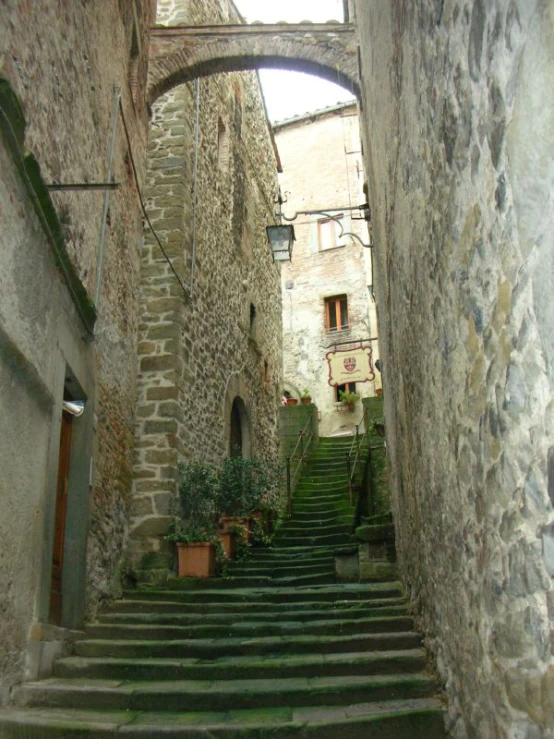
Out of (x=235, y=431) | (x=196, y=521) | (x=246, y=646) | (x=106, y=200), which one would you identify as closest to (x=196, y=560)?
(x=196, y=521)

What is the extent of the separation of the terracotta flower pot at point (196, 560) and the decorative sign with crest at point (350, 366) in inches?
466

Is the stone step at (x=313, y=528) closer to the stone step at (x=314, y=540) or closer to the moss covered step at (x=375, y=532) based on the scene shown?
the stone step at (x=314, y=540)

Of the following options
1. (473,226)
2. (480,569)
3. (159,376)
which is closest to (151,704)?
(480,569)

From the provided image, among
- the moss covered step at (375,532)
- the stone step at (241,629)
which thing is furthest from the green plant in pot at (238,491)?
the stone step at (241,629)

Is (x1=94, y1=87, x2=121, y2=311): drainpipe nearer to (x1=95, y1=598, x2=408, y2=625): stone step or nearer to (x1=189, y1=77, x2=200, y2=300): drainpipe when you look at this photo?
(x1=189, y1=77, x2=200, y2=300): drainpipe

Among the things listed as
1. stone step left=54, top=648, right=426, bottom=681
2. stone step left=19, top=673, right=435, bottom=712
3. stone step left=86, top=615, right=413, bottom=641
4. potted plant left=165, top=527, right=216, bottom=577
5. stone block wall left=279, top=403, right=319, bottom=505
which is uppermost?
stone block wall left=279, top=403, right=319, bottom=505

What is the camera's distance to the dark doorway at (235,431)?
10.6m

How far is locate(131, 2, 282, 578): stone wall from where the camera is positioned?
25.1ft

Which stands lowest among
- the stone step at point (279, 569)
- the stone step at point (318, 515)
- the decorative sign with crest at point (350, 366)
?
the stone step at point (279, 569)

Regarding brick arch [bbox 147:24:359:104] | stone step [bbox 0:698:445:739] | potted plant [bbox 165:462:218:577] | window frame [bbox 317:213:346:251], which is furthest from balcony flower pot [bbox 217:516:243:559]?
window frame [bbox 317:213:346:251]

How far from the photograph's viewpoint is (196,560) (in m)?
6.96

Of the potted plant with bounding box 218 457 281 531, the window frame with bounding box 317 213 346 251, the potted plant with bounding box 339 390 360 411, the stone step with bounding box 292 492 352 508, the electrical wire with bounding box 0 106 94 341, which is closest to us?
the electrical wire with bounding box 0 106 94 341

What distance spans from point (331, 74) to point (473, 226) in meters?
7.28

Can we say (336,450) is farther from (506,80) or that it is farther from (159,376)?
(506,80)
